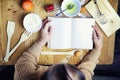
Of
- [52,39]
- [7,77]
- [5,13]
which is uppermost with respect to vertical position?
[5,13]

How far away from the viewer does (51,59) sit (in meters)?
1.58

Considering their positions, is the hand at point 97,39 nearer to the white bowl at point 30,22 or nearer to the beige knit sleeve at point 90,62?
the beige knit sleeve at point 90,62

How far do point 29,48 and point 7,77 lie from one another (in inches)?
13.7

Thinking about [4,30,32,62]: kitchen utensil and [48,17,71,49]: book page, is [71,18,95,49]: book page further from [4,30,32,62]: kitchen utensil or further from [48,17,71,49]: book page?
[4,30,32,62]: kitchen utensil

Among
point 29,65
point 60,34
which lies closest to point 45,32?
point 60,34

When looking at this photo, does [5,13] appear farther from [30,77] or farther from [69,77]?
[69,77]

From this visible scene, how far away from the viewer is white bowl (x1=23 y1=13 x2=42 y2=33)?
5.03 ft

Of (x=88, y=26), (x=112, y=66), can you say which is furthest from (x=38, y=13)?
(x=112, y=66)

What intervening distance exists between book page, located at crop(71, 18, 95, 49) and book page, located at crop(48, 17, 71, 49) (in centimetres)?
2

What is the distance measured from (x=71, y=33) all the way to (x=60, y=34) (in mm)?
56

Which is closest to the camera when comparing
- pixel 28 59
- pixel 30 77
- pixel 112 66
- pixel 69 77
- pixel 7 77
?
pixel 69 77

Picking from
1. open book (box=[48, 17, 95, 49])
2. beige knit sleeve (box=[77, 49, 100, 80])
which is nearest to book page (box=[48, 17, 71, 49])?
open book (box=[48, 17, 95, 49])

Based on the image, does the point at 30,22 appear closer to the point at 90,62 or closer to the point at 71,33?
the point at 71,33

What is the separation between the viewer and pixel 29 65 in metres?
1.49
